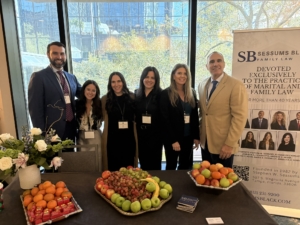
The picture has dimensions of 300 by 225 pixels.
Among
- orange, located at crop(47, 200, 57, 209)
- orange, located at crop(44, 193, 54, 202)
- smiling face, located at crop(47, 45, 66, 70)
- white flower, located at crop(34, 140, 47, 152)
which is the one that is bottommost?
orange, located at crop(47, 200, 57, 209)

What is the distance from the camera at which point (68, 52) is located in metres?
3.15

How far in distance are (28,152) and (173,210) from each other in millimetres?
979

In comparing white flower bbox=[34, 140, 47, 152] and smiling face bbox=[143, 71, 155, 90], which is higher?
smiling face bbox=[143, 71, 155, 90]

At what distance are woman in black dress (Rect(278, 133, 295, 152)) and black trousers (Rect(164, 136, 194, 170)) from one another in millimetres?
906

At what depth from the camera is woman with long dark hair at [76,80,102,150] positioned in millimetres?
2479

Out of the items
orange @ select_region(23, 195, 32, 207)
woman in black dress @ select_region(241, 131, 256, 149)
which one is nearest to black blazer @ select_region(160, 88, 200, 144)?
woman in black dress @ select_region(241, 131, 256, 149)

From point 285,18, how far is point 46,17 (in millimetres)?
3055

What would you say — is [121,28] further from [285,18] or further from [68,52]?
[285,18]

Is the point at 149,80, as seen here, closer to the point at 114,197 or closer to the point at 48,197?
the point at 114,197

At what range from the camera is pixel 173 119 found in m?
2.43

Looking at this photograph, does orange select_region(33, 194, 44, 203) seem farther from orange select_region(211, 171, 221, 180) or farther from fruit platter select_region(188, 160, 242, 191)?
orange select_region(211, 171, 221, 180)

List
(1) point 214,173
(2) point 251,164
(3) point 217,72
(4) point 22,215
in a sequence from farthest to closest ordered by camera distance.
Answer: (2) point 251,164 → (3) point 217,72 → (1) point 214,173 → (4) point 22,215

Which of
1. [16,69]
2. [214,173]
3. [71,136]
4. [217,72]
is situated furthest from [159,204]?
[16,69]

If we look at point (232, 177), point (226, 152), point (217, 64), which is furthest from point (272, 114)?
point (232, 177)
